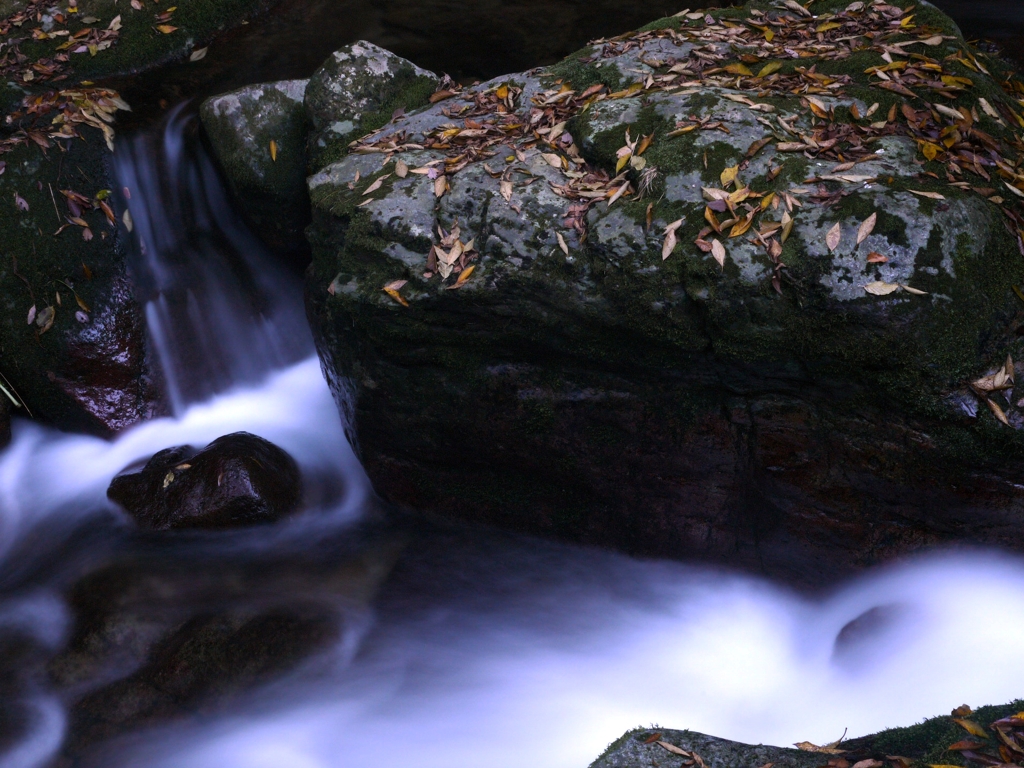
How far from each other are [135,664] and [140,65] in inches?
222

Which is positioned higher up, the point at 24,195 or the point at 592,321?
the point at 24,195

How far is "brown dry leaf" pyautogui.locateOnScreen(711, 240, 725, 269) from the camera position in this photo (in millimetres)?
3831

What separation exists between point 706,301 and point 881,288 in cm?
77

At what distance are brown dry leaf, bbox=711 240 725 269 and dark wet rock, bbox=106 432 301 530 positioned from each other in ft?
10.9

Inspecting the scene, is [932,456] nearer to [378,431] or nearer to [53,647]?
[378,431]

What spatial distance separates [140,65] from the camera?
7.57 m

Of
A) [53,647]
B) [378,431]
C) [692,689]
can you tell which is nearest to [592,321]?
[378,431]

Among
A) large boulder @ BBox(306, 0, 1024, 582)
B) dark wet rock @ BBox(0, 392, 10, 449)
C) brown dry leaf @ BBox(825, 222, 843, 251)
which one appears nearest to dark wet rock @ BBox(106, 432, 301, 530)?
large boulder @ BBox(306, 0, 1024, 582)

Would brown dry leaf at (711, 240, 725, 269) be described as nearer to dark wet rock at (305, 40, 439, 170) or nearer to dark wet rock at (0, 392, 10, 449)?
dark wet rock at (305, 40, 439, 170)

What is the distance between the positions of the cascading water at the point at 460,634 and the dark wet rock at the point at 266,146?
4.39ft

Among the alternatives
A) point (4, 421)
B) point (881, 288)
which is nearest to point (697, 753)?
point (881, 288)

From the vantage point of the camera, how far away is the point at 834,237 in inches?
147

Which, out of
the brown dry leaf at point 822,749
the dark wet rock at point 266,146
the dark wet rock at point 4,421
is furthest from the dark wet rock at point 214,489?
the brown dry leaf at point 822,749

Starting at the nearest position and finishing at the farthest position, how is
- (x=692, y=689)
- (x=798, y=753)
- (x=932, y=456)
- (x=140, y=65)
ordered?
1. (x=798, y=753)
2. (x=932, y=456)
3. (x=692, y=689)
4. (x=140, y=65)
